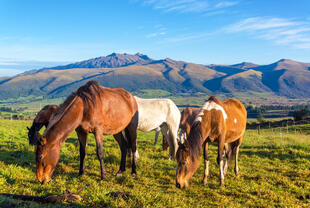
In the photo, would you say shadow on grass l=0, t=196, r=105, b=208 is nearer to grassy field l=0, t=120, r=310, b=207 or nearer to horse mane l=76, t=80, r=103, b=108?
grassy field l=0, t=120, r=310, b=207

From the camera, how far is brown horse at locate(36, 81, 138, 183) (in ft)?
20.0

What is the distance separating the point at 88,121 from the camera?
280 inches

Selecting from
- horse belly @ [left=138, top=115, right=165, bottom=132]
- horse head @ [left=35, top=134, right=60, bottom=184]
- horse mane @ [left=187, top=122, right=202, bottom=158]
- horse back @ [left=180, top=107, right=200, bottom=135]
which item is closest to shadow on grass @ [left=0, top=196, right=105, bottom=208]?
horse head @ [left=35, top=134, right=60, bottom=184]

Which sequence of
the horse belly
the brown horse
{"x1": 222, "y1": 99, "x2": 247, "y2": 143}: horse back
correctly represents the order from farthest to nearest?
1. the horse belly
2. {"x1": 222, "y1": 99, "x2": 247, "y2": 143}: horse back
3. the brown horse

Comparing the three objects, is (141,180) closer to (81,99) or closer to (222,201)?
(222,201)

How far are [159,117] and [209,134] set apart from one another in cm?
256

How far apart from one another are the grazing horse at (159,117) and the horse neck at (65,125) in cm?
305

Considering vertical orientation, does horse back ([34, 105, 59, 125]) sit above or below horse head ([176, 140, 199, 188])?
above

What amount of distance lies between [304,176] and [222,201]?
4952mm

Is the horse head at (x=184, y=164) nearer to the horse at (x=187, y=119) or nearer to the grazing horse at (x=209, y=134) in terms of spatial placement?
the grazing horse at (x=209, y=134)

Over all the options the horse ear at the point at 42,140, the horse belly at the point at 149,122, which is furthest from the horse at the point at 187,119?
the horse ear at the point at 42,140

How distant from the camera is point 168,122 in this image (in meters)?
10.4

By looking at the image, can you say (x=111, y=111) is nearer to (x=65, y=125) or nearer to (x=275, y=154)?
(x=65, y=125)

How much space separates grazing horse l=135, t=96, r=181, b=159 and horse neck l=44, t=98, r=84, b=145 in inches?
120
